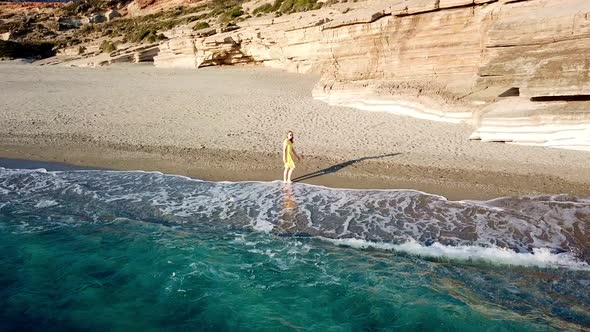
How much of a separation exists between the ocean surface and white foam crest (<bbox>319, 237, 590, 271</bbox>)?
0.02 metres

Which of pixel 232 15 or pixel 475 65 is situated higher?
pixel 232 15

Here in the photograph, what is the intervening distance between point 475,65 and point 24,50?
119 ft

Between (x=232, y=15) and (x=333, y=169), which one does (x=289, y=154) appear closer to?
(x=333, y=169)

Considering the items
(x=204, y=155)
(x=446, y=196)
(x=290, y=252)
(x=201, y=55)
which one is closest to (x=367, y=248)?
(x=290, y=252)

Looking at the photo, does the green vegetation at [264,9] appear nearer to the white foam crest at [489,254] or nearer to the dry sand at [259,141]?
the dry sand at [259,141]

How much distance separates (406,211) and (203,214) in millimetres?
3573

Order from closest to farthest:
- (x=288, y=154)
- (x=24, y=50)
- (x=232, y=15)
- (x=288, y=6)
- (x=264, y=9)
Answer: (x=288, y=154), (x=288, y=6), (x=264, y=9), (x=232, y=15), (x=24, y=50)

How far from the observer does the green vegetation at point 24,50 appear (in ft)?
113

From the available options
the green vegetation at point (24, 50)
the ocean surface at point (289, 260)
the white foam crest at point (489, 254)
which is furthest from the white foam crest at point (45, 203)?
the green vegetation at point (24, 50)

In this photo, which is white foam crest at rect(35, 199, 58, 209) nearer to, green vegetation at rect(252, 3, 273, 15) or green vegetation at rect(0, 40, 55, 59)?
green vegetation at rect(252, 3, 273, 15)

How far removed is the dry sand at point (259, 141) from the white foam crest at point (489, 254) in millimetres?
2247

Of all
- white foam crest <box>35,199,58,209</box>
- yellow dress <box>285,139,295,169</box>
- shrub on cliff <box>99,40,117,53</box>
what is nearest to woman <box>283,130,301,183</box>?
yellow dress <box>285,139,295,169</box>

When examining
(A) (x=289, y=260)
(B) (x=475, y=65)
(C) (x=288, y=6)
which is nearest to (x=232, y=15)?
(C) (x=288, y=6)

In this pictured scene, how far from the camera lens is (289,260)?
6426mm
